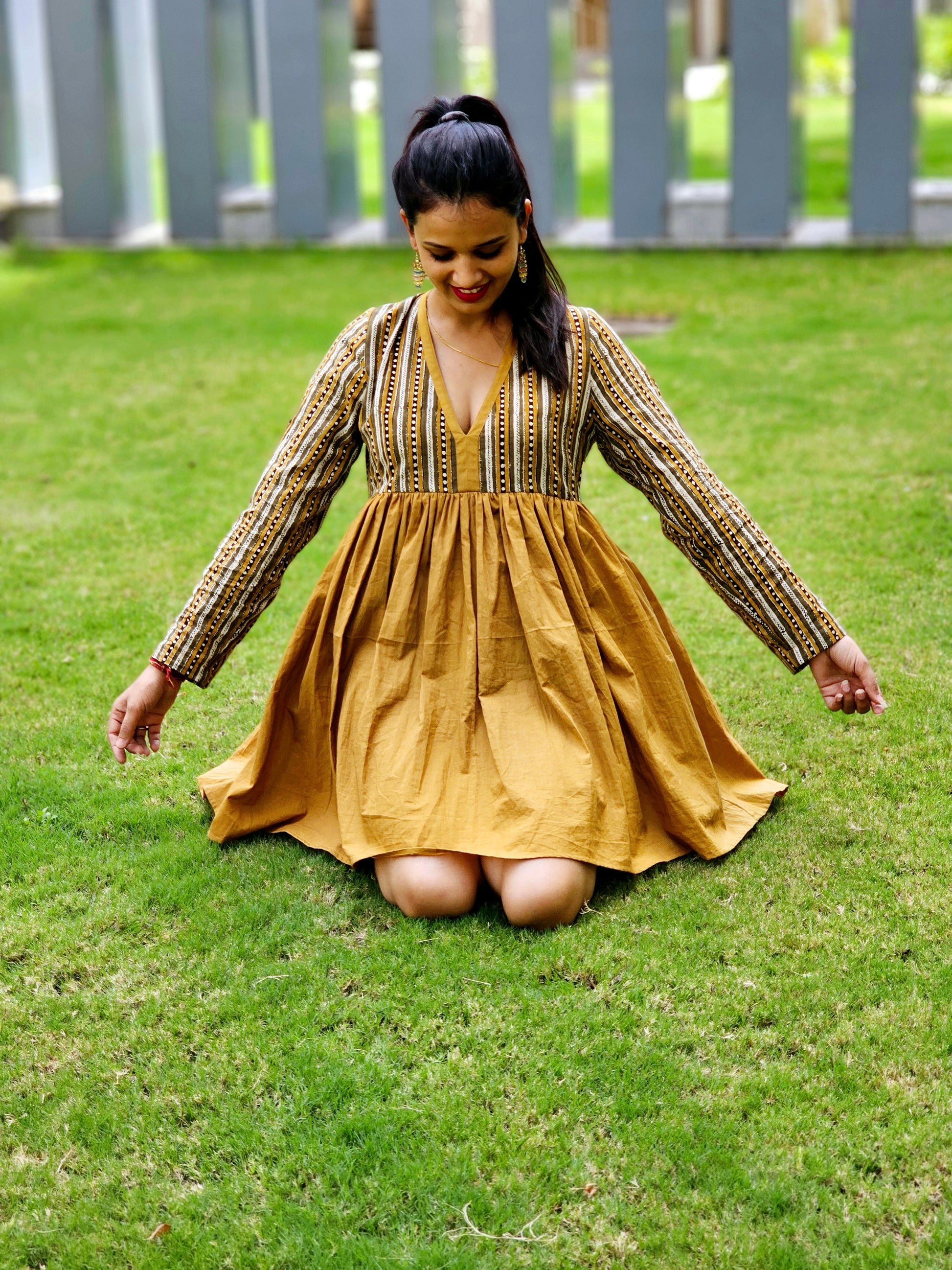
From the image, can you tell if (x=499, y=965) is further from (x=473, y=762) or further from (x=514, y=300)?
(x=514, y=300)

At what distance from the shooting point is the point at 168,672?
312 cm

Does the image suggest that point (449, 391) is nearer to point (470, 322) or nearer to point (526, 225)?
point (470, 322)

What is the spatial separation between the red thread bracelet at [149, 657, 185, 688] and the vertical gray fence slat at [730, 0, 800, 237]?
26.4 ft

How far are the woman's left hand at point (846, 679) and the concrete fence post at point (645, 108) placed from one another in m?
7.92

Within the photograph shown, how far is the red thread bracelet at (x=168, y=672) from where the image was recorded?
10.2 ft

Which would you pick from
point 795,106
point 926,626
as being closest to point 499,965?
point 926,626

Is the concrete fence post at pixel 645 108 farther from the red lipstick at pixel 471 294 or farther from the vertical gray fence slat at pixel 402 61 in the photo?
the red lipstick at pixel 471 294

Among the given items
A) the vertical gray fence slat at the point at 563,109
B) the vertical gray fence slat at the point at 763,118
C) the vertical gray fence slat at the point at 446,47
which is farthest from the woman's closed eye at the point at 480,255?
the vertical gray fence slat at the point at 446,47

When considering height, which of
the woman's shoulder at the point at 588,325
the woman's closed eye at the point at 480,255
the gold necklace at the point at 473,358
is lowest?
the gold necklace at the point at 473,358

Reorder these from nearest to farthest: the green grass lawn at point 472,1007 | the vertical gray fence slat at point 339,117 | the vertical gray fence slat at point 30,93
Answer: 1. the green grass lawn at point 472,1007
2. the vertical gray fence slat at point 339,117
3. the vertical gray fence slat at point 30,93

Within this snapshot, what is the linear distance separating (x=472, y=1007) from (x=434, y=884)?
1.04 feet

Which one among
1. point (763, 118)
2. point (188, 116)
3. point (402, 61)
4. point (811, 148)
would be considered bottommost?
point (811, 148)

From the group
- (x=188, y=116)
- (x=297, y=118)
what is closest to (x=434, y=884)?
(x=297, y=118)

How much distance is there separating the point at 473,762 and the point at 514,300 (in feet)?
3.20
